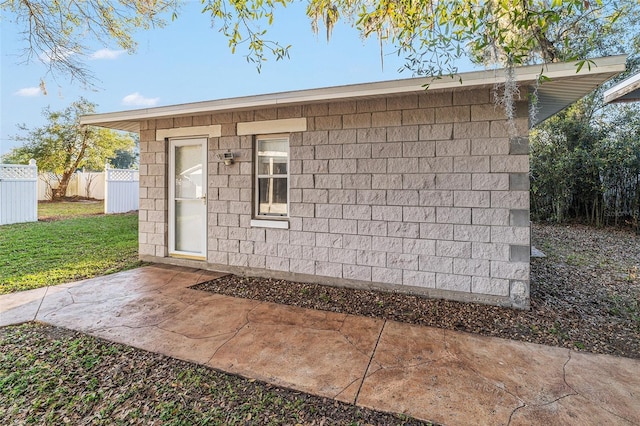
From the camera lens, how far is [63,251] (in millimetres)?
6438

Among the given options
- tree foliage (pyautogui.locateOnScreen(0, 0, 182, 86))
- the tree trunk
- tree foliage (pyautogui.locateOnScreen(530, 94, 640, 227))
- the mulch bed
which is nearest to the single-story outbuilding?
the mulch bed

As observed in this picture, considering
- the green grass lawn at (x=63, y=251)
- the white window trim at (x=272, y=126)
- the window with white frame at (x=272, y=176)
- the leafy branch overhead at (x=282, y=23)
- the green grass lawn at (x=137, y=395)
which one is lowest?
the green grass lawn at (x=137, y=395)

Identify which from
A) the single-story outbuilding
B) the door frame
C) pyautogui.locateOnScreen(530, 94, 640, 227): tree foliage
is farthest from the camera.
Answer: pyautogui.locateOnScreen(530, 94, 640, 227): tree foliage

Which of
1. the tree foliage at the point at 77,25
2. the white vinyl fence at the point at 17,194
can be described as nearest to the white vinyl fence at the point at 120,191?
the white vinyl fence at the point at 17,194

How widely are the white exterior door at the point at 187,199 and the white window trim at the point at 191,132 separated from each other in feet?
0.36

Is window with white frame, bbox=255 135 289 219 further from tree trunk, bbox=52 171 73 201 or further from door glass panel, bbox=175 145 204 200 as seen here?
tree trunk, bbox=52 171 73 201

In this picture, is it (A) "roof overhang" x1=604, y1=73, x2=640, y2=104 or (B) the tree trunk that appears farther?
(B) the tree trunk

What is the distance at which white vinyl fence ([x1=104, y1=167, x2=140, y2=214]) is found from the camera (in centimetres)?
1223

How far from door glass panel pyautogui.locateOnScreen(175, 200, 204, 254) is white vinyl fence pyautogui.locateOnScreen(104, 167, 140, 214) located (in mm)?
8382

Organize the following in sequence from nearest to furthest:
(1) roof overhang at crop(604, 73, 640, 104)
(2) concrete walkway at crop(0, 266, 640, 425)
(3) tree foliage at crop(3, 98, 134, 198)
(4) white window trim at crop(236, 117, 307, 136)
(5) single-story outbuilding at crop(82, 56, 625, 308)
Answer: (2) concrete walkway at crop(0, 266, 640, 425)
(1) roof overhang at crop(604, 73, 640, 104)
(5) single-story outbuilding at crop(82, 56, 625, 308)
(4) white window trim at crop(236, 117, 307, 136)
(3) tree foliage at crop(3, 98, 134, 198)

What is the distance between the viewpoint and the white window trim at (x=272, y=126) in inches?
185

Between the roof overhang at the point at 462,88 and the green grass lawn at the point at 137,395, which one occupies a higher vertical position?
the roof overhang at the point at 462,88

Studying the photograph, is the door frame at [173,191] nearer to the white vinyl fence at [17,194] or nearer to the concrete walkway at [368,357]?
the concrete walkway at [368,357]

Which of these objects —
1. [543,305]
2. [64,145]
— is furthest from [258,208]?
[64,145]
